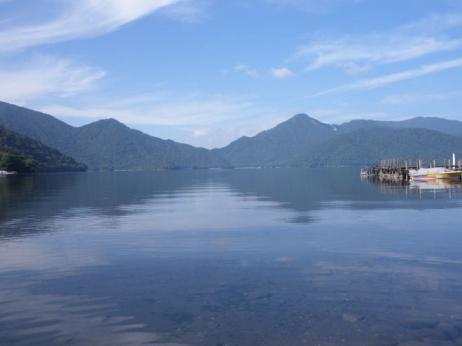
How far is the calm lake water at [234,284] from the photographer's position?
13141 mm

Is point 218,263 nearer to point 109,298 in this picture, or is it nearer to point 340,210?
point 109,298

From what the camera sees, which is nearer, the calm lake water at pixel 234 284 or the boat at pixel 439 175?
the calm lake water at pixel 234 284

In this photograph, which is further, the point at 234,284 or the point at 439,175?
the point at 439,175

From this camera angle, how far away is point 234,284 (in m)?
18.0

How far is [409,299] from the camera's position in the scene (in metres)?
15.7

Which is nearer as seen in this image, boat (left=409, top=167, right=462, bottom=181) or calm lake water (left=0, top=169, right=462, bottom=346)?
calm lake water (left=0, top=169, right=462, bottom=346)

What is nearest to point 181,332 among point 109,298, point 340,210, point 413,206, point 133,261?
point 109,298

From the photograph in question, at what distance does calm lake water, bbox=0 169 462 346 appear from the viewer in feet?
43.1

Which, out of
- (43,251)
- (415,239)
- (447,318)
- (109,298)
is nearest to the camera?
(447,318)

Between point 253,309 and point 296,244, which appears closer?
point 253,309

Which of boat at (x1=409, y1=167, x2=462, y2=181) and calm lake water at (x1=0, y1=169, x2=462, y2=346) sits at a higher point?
boat at (x1=409, y1=167, x2=462, y2=181)

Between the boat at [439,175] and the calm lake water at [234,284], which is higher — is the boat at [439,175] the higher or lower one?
the higher one

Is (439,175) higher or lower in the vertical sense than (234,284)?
higher

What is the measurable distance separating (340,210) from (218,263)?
85.4 ft
